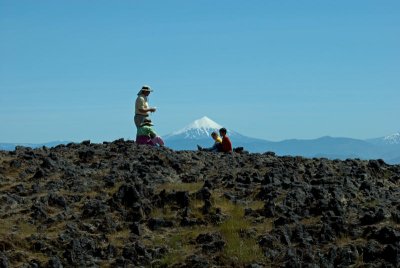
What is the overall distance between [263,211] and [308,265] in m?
3.94

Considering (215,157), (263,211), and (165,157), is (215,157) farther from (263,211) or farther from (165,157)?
(263,211)

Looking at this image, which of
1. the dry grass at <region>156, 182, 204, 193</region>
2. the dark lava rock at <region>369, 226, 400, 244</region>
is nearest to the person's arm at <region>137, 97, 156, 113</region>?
the dry grass at <region>156, 182, 204, 193</region>

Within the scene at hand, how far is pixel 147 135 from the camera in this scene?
34156 millimetres

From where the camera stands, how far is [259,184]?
25000 mm

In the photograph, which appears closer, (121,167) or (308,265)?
(308,265)

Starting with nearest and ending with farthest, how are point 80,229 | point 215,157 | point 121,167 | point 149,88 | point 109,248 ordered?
point 109,248 → point 80,229 → point 121,167 → point 215,157 → point 149,88

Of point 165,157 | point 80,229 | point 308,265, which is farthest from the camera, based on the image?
point 165,157

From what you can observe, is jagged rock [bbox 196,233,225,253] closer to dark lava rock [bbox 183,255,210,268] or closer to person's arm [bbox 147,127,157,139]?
dark lava rock [bbox 183,255,210,268]

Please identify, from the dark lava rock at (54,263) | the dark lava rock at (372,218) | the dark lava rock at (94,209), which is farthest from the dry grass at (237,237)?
the dark lava rock at (54,263)

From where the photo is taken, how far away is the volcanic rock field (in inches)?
739

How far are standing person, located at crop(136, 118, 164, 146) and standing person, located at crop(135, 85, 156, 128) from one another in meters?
0.25

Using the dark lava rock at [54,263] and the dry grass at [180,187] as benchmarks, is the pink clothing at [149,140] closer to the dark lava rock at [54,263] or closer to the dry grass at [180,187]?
the dry grass at [180,187]

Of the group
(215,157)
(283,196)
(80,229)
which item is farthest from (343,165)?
(80,229)

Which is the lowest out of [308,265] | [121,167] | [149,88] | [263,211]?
[308,265]
